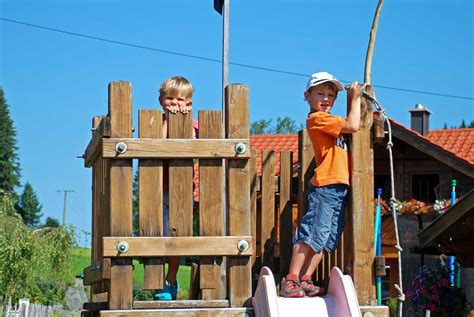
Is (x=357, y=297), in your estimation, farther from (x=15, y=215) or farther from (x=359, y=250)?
(x=15, y=215)

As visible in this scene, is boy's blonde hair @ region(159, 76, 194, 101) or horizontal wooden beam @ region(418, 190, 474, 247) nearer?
boy's blonde hair @ region(159, 76, 194, 101)

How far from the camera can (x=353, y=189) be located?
22.1 feet

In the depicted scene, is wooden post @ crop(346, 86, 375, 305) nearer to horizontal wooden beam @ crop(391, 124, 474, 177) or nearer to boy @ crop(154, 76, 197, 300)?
boy @ crop(154, 76, 197, 300)

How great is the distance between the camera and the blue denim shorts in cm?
668

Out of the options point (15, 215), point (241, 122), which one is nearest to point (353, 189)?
point (241, 122)

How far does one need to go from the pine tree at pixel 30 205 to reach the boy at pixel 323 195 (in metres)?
121

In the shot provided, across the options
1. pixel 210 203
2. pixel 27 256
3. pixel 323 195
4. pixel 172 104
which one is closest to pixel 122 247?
pixel 210 203

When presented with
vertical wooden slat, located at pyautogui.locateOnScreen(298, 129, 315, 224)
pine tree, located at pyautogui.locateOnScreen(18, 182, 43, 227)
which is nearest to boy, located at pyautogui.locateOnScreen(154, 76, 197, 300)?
vertical wooden slat, located at pyautogui.locateOnScreen(298, 129, 315, 224)

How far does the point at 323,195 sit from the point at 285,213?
2.68 feet

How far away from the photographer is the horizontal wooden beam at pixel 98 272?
6.48m

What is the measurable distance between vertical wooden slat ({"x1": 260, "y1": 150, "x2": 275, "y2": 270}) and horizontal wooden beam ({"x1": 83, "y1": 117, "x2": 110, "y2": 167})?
1.21 metres

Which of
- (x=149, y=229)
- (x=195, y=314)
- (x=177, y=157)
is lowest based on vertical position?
(x=195, y=314)

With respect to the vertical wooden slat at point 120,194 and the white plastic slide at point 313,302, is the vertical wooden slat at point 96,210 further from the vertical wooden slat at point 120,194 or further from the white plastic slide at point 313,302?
the white plastic slide at point 313,302

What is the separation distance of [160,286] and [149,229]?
0.36 m
